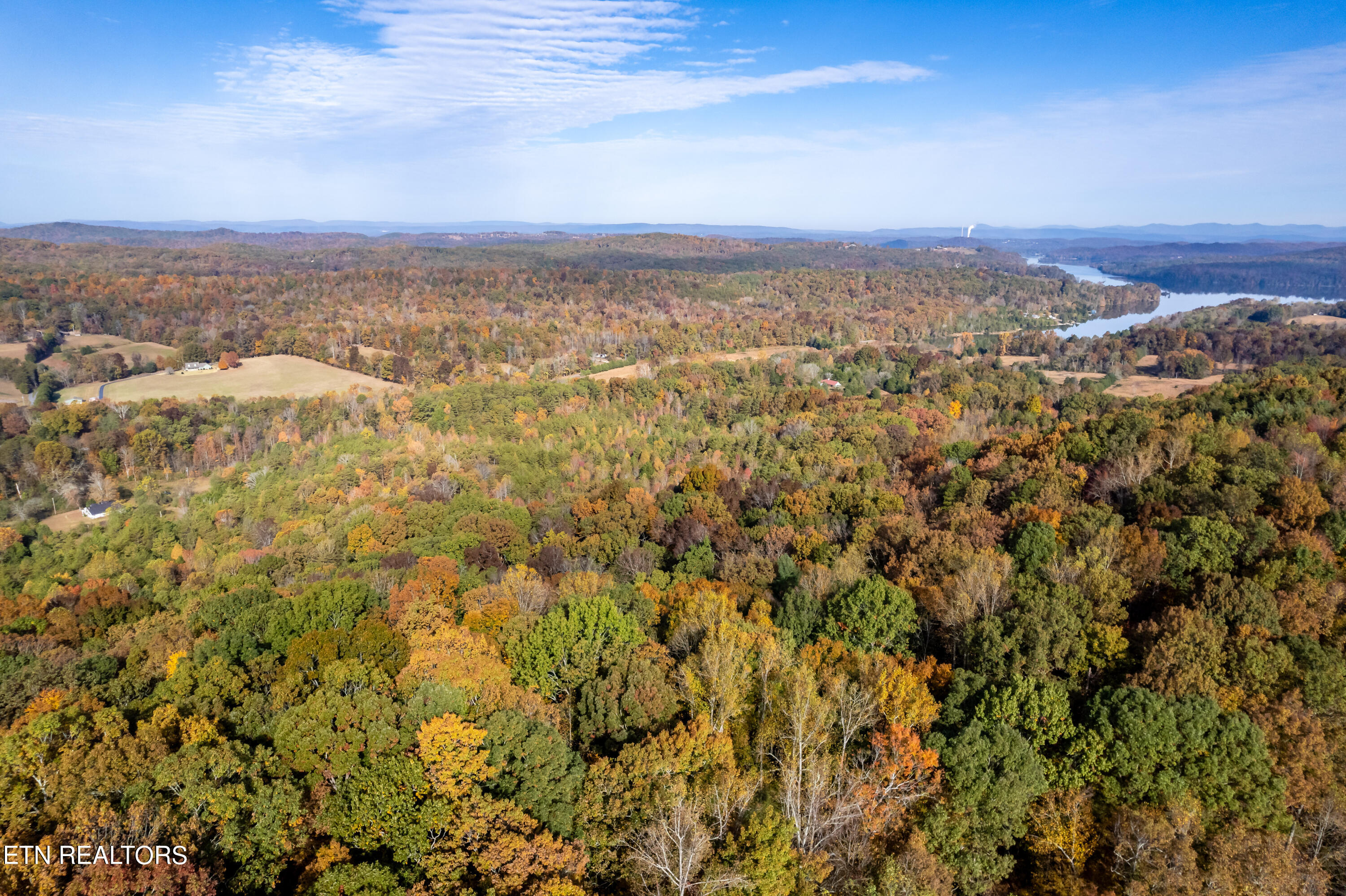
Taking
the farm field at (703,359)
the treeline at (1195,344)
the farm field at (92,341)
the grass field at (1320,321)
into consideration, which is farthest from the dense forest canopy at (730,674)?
the grass field at (1320,321)

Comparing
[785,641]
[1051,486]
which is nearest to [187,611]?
[785,641]

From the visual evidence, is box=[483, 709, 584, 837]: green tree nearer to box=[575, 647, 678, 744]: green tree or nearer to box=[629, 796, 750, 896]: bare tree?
box=[575, 647, 678, 744]: green tree

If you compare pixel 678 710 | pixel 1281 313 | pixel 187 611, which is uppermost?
pixel 1281 313

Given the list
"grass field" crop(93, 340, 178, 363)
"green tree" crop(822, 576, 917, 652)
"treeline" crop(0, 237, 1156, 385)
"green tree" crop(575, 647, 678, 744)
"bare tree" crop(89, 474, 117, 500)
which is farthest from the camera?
"treeline" crop(0, 237, 1156, 385)

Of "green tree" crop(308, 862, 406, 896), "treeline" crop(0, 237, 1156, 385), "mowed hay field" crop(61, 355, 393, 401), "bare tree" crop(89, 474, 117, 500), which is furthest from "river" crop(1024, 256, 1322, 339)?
"bare tree" crop(89, 474, 117, 500)

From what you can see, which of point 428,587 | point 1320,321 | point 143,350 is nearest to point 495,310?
point 143,350

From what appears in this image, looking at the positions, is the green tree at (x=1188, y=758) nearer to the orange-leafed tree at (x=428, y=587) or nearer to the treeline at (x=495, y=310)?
the orange-leafed tree at (x=428, y=587)

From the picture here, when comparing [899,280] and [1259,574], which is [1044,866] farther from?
[899,280]
